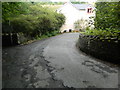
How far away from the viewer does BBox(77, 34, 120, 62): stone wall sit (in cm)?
483

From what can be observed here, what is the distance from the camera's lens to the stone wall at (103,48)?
4.83 metres

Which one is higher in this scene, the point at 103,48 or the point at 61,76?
the point at 103,48

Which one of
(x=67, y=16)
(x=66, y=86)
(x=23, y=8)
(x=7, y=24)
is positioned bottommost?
(x=66, y=86)

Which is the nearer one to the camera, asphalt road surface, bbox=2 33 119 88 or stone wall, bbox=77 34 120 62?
asphalt road surface, bbox=2 33 119 88

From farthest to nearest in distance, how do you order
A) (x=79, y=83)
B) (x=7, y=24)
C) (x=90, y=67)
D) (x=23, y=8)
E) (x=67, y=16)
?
(x=67, y=16) < (x=7, y=24) < (x=23, y=8) < (x=90, y=67) < (x=79, y=83)

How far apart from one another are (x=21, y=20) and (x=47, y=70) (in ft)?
26.0

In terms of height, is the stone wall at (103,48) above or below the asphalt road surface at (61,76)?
above

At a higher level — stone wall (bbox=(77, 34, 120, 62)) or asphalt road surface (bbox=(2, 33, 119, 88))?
stone wall (bbox=(77, 34, 120, 62))

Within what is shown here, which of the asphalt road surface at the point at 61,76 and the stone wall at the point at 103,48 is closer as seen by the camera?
the asphalt road surface at the point at 61,76

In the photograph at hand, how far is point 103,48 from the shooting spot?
530cm

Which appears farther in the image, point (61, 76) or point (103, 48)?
point (103, 48)

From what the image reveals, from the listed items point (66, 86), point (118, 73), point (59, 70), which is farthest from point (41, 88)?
point (118, 73)

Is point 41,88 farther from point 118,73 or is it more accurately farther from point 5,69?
point 118,73

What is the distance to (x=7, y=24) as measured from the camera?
9977mm
